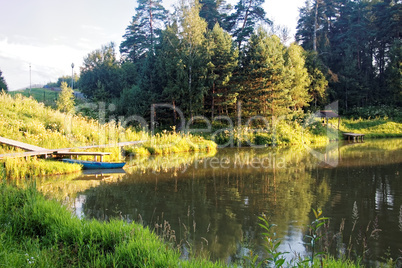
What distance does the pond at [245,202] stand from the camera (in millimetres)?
5133

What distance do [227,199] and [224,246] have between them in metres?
3.02

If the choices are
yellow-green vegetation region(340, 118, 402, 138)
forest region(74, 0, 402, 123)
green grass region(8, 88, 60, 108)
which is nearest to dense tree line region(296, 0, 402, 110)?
forest region(74, 0, 402, 123)

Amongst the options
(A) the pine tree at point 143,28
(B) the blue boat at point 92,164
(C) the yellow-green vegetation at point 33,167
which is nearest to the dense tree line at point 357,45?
(A) the pine tree at point 143,28

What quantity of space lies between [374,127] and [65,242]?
35.4 meters

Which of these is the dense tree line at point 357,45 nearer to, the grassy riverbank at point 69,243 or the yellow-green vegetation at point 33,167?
the yellow-green vegetation at point 33,167

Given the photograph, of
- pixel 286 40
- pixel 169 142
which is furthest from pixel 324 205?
pixel 286 40

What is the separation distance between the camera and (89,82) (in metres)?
35.5

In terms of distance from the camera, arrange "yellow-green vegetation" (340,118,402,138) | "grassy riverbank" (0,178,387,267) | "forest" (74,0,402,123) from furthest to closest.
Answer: "yellow-green vegetation" (340,118,402,138) < "forest" (74,0,402,123) < "grassy riverbank" (0,178,387,267)

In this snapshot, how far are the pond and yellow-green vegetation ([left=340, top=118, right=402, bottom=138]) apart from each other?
65.8 ft

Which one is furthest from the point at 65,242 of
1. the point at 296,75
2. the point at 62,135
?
the point at 296,75

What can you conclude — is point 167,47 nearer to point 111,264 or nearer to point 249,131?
point 249,131

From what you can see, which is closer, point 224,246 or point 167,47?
point 224,246

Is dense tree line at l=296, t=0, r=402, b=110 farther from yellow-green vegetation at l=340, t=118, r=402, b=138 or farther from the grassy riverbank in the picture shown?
the grassy riverbank

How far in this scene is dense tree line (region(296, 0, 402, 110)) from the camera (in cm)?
3756
